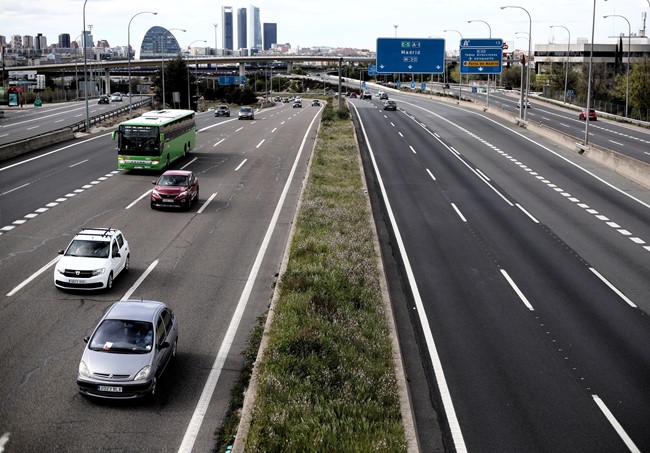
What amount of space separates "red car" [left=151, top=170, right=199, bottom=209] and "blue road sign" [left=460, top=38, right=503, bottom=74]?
47.9 metres

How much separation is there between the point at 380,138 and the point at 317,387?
156 feet

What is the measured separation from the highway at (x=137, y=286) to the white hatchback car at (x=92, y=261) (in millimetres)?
355

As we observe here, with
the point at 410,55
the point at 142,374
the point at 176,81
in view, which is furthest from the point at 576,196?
the point at 176,81

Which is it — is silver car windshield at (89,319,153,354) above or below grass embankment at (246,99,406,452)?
above

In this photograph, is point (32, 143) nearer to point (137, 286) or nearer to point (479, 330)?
point (137, 286)

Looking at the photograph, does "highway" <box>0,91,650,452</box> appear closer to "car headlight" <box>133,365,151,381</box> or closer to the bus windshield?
"car headlight" <box>133,365,151,381</box>

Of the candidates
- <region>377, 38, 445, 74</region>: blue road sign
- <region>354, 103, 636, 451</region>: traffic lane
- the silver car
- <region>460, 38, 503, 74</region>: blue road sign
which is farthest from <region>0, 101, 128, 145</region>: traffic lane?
the silver car

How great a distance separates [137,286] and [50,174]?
22.0 metres

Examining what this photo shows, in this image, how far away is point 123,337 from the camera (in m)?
15.3

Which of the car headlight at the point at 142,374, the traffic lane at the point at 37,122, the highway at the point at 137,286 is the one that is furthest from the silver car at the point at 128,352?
the traffic lane at the point at 37,122

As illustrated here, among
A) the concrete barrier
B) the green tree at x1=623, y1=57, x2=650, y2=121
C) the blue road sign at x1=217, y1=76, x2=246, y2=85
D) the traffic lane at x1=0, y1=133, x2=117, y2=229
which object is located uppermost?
the blue road sign at x1=217, y1=76, x2=246, y2=85

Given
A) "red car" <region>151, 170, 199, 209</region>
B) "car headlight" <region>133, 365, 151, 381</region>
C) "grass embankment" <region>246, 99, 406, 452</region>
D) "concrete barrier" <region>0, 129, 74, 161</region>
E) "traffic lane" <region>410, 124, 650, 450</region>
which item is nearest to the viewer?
"grass embankment" <region>246, 99, 406, 452</region>

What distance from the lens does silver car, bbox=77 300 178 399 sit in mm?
14234

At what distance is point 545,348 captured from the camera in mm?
17875
